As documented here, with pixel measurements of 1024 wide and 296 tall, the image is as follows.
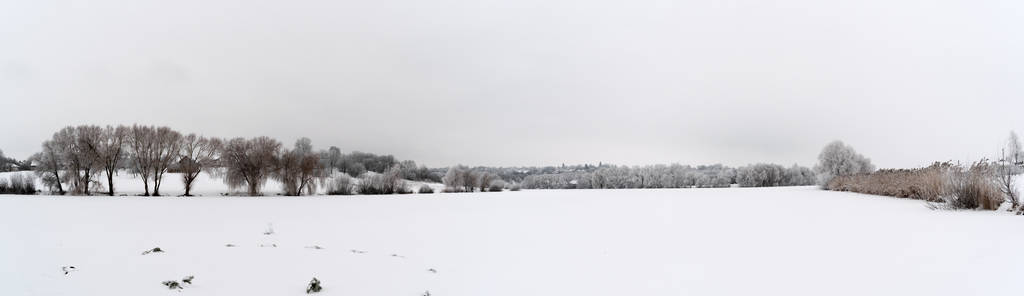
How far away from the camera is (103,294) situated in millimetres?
3832

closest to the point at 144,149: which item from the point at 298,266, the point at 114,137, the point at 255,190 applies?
the point at 114,137

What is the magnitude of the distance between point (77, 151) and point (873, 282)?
39.2 metres

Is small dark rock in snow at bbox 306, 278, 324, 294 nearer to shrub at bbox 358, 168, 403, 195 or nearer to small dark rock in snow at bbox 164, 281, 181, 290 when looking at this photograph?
small dark rock in snow at bbox 164, 281, 181, 290

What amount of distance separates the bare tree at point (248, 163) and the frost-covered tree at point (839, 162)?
128 feet

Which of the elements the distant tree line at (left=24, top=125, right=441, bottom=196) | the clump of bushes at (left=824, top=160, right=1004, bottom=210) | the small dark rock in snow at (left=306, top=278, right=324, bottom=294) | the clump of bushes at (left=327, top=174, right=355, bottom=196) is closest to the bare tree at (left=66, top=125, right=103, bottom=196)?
the distant tree line at (left=24, top=125, right=441, bottom=196)

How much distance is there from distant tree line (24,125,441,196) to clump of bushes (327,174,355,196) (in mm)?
1460

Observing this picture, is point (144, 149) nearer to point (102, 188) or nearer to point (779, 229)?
point (102, 188)

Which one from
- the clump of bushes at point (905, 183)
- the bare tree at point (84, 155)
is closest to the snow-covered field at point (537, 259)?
the clump of bushes at point (905, 183)

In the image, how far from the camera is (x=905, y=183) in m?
19.7

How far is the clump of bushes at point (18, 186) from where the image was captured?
29405 millimetres

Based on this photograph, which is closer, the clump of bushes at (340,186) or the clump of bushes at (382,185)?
the clump of bushes at (340,186)

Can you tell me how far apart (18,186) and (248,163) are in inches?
545

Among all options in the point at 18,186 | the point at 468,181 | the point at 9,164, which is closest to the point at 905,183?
the point at 468,181

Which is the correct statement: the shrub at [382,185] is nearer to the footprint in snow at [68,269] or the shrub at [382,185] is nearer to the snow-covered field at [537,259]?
the snow-covered field at [537,259]
